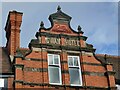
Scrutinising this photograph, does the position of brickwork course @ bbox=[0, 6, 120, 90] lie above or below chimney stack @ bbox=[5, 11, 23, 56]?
below

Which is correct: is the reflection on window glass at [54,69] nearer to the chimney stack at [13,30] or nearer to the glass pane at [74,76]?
the glass pane at [74,76]

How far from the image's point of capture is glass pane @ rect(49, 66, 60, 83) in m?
14.9

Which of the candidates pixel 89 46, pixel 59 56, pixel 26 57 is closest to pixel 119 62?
pixel 89 46

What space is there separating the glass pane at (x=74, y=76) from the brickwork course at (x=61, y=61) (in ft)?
0.73

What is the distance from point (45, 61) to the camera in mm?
15195

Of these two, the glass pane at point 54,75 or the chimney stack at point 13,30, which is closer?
the glass pane at point 54,75

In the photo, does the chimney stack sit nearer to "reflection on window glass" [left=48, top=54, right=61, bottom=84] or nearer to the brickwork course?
the brickwork course

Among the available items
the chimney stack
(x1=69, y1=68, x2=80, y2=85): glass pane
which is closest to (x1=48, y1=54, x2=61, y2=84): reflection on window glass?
(x1=69, y1=68, x2=80, y2=85): glass pane

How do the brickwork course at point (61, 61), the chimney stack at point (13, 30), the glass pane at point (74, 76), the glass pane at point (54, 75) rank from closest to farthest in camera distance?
the brickwork course at point (61, 61) < the glass pane at point (54, 75) < the glass pane at point (74, 76) < the chimney stack at point (13, 30)

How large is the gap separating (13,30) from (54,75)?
15.0ft

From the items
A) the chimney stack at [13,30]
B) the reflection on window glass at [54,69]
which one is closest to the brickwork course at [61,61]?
the chimney stack at [13,30]

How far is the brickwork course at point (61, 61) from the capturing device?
47.5 ft

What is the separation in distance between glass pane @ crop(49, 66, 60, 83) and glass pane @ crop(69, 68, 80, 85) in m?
0.69

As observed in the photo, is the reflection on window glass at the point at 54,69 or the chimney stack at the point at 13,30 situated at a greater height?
the chimney stack at the point at 13,30
